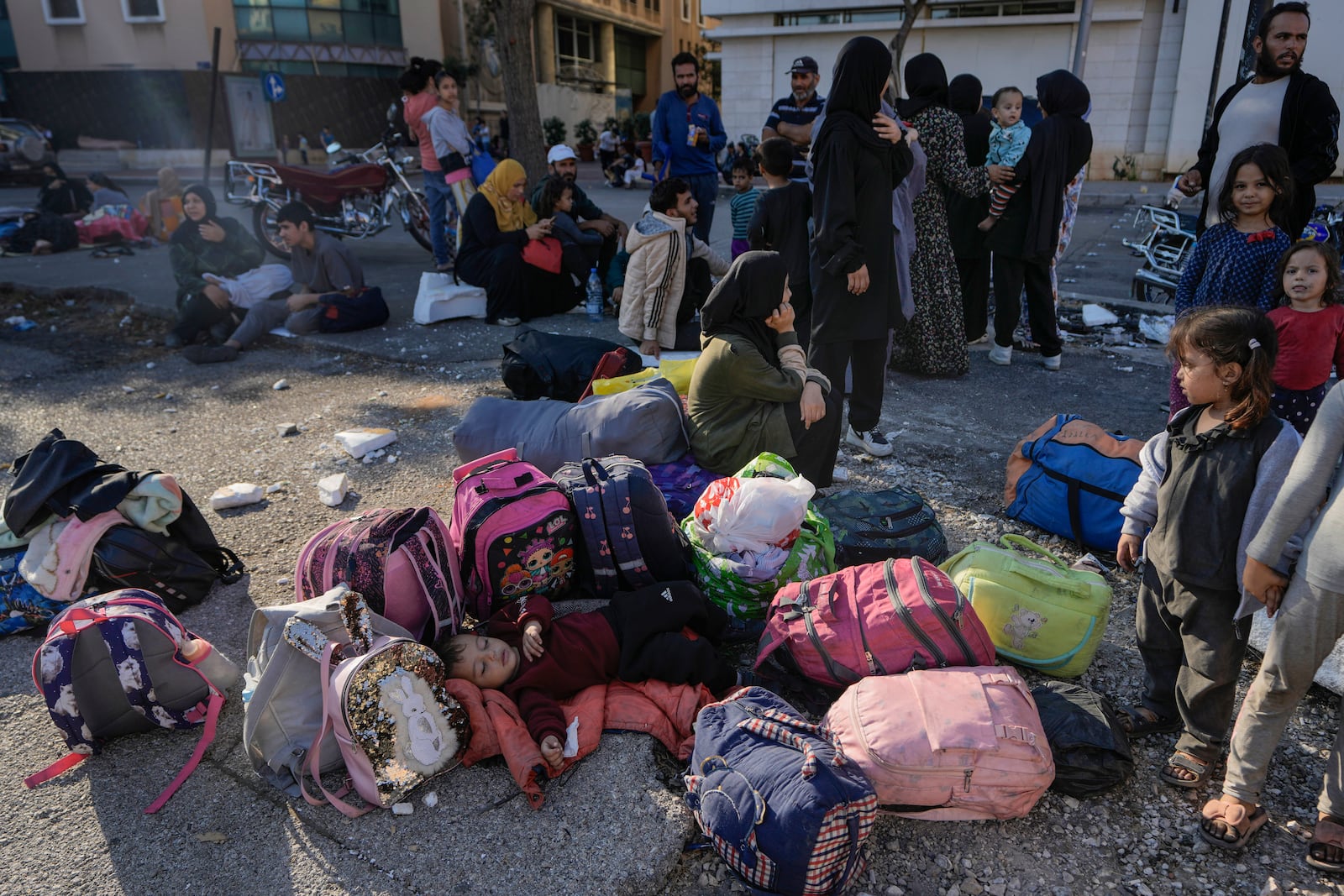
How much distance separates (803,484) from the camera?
2.95m

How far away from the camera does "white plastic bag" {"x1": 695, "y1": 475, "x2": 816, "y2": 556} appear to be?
2900 millimetres

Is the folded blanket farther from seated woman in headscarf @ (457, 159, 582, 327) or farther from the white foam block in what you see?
the white foam block

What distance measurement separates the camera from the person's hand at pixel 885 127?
4023mm

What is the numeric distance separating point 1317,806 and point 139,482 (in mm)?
3796

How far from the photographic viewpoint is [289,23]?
2598 centimetres

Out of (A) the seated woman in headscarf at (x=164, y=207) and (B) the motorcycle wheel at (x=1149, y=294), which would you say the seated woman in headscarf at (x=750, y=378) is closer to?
(B) the motorcycle wheel at (x=1149, y=294)

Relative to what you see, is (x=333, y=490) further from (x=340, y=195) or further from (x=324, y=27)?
(x=324, y=27)

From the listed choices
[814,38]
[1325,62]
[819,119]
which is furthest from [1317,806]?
[814,38]

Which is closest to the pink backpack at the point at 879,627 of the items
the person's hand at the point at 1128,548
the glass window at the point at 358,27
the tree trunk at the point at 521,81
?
the person's hand at the point at 1128,548

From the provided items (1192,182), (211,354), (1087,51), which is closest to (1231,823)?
(1192,182)

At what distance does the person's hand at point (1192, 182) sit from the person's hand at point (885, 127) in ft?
5.86

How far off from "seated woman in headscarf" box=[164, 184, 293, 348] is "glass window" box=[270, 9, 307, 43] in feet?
75.2

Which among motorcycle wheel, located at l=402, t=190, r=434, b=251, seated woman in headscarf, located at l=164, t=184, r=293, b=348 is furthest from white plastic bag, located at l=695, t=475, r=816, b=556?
motorcycle wheel, located at l=402, t=190, r=434, b=251

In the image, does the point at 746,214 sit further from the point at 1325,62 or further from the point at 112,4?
the point at 112,4
